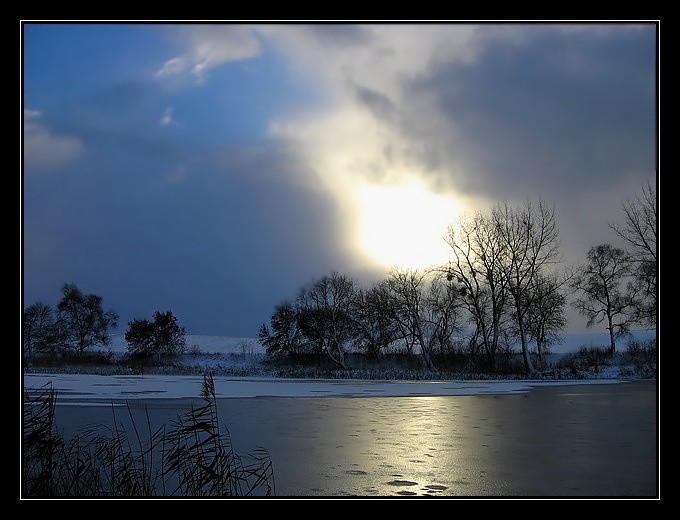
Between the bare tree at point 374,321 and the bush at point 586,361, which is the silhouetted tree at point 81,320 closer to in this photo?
the bare tree at point 374,321

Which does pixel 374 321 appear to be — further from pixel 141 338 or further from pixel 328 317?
pixel 141 338

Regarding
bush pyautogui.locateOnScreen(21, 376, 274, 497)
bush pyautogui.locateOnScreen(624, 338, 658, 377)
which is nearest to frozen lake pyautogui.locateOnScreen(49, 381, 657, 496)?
bush pyautogui.locateOnScreen(21, 376, 274, 497)

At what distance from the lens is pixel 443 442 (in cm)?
854

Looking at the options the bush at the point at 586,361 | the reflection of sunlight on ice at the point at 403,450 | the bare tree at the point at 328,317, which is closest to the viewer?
the reflection of sunlight on ice at the point at 403,450

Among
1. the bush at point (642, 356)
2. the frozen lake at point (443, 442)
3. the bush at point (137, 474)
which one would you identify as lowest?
the bush at point (642, 356)

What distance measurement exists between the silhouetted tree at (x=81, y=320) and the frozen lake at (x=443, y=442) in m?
31.6

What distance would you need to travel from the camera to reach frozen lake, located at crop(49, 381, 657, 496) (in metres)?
6.10

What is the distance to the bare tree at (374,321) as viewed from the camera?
35.4m

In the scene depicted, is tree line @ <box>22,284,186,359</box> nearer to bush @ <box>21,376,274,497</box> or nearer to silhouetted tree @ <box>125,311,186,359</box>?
silhouetted tree @ <box>125,311,186,359</box>

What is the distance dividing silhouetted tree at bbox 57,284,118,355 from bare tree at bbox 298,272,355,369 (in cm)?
1692

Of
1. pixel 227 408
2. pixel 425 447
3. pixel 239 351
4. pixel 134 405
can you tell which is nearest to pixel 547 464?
pixel 425 447

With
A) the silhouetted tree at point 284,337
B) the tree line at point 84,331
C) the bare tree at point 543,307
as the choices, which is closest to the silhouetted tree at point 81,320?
the tree line at point 84,331
